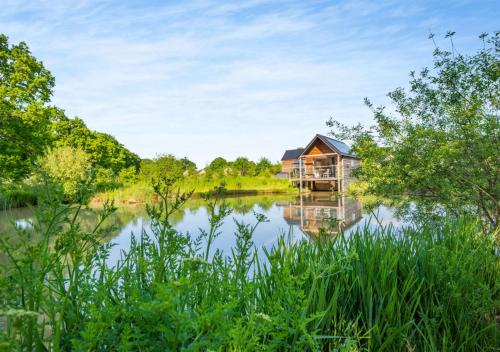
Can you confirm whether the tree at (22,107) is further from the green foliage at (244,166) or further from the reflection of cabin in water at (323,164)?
the green foliage at (244,166)

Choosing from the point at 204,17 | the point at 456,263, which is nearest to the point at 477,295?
the point at 456,263

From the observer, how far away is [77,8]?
741 centimetres

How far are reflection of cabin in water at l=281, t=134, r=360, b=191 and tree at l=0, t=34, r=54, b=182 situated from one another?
18046 millimetres

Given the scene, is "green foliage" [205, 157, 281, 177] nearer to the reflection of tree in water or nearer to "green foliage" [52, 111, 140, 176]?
"green foliage" [52, 111, 140, 176]

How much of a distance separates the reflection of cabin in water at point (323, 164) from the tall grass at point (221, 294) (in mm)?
24032

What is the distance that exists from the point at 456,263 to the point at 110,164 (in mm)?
37308

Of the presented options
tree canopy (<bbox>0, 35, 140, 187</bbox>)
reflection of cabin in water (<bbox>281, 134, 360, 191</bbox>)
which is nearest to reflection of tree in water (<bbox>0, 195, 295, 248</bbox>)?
tree canopy (<bbox>0, 35, 140, 187</bbox>)

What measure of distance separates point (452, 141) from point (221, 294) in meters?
4.17

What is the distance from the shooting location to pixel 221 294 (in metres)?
1.39

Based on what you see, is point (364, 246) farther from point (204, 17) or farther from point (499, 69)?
point (204, 17)

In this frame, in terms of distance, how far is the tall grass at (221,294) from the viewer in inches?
38.6

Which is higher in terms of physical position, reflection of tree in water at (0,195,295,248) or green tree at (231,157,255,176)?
green tree at (231,157,255,176)

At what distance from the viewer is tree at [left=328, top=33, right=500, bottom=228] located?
A: 4488mm

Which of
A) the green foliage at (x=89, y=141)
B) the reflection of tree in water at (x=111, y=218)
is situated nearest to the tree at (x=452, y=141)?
the reflection of tree in water at (x=111, y=218)
